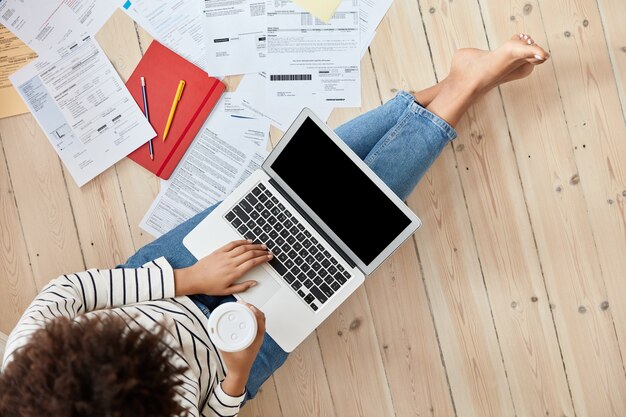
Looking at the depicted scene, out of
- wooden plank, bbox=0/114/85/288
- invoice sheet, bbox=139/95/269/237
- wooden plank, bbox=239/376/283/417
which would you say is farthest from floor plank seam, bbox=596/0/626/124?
wooden plank, bbox=0/114/85/288

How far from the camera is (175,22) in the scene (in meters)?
1.35

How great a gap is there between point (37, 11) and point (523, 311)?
1.35m

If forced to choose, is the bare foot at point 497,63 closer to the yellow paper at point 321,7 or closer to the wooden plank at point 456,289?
the wooden plank at point 456,289

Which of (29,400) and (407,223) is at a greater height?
(407,223)

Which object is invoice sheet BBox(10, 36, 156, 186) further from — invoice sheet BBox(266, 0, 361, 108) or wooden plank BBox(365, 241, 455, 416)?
wooden plank BBox(365, 241, 455, 416)

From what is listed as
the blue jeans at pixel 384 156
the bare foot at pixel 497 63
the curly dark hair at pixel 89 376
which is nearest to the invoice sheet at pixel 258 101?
the blue jeans at pixel 384 156

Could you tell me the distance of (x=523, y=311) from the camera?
134cm

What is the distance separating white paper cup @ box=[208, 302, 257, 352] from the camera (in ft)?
2.98

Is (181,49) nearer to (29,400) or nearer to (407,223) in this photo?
(407,223)

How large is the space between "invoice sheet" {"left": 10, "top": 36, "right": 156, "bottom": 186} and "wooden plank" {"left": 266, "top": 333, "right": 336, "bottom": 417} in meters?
0.63

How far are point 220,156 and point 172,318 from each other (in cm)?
47

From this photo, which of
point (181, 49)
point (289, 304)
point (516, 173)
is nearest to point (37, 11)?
point (181, 49)

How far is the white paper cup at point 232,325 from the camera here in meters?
0.91

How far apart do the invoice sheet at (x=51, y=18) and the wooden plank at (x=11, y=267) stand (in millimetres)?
261
